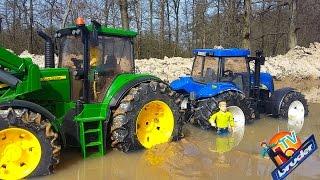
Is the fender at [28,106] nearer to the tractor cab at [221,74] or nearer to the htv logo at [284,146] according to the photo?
the htv logo at [284,146]

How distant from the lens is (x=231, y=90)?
999cm

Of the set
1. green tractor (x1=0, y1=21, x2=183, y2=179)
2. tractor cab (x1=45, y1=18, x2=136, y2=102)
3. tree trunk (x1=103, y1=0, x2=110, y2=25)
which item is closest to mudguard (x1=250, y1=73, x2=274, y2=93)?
green tractor (x1=0, y1=21, x2=183, y2=179)

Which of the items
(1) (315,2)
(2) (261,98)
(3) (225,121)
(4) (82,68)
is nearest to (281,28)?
(1) (315,2)

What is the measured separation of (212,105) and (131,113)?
2637mm

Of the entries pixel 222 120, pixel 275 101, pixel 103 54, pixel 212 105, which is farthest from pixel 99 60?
pixel 275 101

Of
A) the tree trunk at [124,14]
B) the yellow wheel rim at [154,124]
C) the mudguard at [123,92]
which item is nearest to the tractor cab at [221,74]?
the yellow wheel rim at [154,124]

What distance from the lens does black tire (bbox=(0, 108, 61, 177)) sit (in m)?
5.97

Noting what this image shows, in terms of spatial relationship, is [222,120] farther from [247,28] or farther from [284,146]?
[247,28]

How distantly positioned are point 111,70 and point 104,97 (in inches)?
21.4

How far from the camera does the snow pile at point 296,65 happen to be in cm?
1880

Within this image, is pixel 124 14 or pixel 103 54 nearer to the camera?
pixel 103 54

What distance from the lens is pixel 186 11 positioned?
36.4 m

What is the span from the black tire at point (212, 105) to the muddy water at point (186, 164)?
655mm

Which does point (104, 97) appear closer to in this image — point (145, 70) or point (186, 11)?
point (145, 70)
